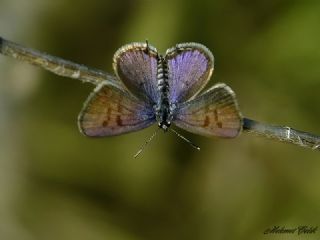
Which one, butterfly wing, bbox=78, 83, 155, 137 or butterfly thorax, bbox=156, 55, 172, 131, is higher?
butterfly thorax, bbox=156, 55, 172, 131

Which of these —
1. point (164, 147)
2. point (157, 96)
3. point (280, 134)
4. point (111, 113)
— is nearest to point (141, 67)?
point (157, 96)

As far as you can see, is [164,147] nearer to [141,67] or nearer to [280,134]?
[141,67]

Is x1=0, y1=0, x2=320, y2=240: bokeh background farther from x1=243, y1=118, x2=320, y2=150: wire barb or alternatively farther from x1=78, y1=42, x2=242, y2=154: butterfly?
x1=243, y1=118, x2=320, y2=150: wire barb

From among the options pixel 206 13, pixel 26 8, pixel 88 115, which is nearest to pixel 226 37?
pixel 206 13

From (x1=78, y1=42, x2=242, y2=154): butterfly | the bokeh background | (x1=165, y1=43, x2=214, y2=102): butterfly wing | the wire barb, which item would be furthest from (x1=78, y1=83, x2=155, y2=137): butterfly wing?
the bokeh background

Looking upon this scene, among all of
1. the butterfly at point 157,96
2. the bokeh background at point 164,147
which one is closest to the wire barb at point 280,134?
the butterfly at point 157,96

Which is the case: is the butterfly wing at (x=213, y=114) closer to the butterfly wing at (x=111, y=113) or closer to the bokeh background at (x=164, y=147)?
the butterfly wing at (x=111, y=113)

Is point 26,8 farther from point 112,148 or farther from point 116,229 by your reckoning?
point 116,229
